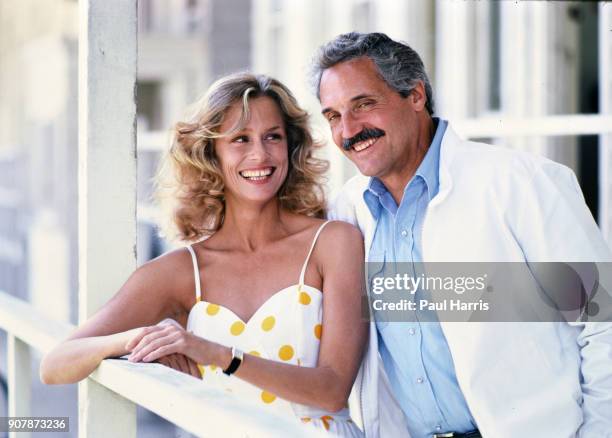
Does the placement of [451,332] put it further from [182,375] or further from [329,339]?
[182,375]

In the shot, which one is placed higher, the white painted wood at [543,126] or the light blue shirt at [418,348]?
the white painted wood at [543,126]

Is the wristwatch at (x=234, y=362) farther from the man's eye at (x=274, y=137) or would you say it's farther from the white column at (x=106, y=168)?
A: the man's eye at (x=274, y=137)

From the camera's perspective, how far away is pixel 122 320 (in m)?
2.31

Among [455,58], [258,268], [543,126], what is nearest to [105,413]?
[258,268]

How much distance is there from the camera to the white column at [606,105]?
3.85 metres

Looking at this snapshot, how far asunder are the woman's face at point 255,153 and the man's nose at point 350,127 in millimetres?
237

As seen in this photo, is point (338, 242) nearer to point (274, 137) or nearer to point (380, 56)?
point (274, 137)

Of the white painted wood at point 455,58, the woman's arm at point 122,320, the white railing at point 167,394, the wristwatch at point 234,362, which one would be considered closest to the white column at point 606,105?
the white painted wood at point 455,58

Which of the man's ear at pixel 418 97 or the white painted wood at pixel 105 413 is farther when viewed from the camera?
the man's ear at pixel 418 97

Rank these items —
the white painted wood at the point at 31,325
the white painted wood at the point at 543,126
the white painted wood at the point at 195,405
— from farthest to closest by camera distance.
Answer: the white painted wood at the point at 543,126 → the white painted wood at the point at 31,325 → the white painted wood at the point at 195,405

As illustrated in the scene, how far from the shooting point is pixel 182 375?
174 cm

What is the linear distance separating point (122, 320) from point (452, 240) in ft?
2.87

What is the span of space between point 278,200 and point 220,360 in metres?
0.71

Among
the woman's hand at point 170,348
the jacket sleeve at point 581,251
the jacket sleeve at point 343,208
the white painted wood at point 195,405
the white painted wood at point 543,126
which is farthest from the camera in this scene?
the white painted wood at point 543,126
